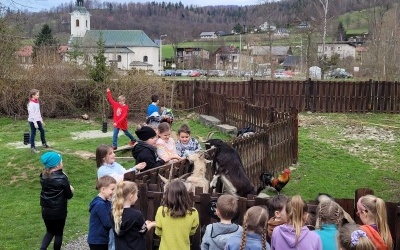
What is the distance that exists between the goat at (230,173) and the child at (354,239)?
11.5 feet

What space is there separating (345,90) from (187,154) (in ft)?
58.0

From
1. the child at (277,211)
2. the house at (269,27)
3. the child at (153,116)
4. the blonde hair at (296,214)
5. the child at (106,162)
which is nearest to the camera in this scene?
the blonde hair at (296,214)

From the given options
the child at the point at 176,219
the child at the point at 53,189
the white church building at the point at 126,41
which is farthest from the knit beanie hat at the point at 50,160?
the white church building at the point at 126,41

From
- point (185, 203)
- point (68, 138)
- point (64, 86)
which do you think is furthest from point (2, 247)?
point (64, 86)

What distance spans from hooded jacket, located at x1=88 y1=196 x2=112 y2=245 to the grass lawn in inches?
96.2

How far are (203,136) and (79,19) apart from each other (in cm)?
11086

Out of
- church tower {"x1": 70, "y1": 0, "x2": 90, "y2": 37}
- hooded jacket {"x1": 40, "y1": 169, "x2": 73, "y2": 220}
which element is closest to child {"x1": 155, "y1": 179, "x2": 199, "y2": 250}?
hooded jacket {"x1": 40, "y1": 169, "x2": 73, "y2": 220}

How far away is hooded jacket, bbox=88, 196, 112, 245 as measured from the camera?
5293 millimetres

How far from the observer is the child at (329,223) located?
450 cm

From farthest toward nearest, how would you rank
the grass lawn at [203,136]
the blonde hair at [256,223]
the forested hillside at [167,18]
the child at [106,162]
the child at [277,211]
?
the forested hillside at [167,18] → the grass lawn at [203,136] → the child at [106,162] → the child at [277,211] → the blonde hair at [256,223]

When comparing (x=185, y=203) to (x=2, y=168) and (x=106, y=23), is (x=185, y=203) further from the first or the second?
(x=106, y=23)

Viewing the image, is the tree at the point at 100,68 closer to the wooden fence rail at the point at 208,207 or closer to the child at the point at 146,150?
the child at the point at 146,150

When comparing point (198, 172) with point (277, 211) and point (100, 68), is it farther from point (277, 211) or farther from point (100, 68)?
point (100, 68)

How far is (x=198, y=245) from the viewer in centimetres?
578
